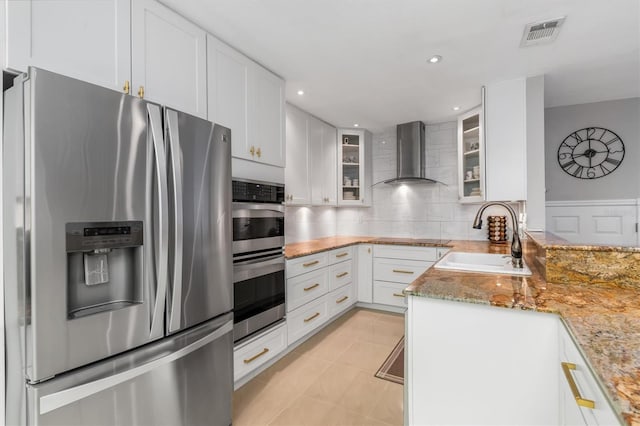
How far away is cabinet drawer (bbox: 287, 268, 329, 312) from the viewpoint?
2.59 m

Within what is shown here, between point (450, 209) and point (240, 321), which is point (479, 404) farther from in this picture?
point (450, 209)

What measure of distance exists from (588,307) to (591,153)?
3.07 meters

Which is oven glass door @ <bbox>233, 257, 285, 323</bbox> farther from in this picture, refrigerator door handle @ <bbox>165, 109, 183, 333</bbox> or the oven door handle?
refrigerator door handle @ <bbox>165, 109, 183, 333</bbox>

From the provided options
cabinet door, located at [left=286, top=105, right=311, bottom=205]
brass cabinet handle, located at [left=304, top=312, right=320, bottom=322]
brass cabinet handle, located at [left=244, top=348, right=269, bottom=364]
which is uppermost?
cabinet door, located at [left=286, top=105, right=311, bottom=205]

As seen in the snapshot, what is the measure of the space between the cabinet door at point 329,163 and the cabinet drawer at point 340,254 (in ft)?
2.07

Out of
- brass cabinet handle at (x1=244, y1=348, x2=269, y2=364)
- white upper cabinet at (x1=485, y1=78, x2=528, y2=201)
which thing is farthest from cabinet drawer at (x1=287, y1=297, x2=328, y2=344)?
white upper cabinet at (x1=485, y1=78, x2=528, y2=201)

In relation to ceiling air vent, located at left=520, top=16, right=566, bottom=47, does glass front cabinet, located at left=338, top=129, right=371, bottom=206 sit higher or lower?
lower

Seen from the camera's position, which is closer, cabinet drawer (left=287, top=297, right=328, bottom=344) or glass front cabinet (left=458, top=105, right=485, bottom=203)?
cabinet drawer (left=287, top=297, right=328, bottom=344)

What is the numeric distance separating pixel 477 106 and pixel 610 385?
317 cm

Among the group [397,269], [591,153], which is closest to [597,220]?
[591,153]

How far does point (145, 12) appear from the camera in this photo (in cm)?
155

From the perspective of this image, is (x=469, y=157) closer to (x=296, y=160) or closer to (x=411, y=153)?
(x=411, y=153)

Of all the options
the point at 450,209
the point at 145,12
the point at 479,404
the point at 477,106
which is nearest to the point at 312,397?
the point at 479,404

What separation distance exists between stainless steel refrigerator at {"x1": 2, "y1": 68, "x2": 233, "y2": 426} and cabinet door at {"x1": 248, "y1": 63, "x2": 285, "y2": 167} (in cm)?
72
